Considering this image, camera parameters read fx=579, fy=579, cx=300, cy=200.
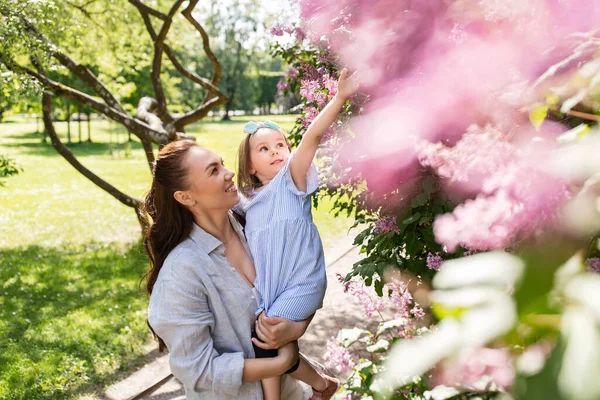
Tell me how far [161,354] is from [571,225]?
497cm

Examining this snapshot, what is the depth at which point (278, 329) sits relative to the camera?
2035mm

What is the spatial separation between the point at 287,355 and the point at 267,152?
0.86 metres

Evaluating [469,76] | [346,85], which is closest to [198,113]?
[346,85]

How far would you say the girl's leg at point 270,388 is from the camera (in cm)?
218

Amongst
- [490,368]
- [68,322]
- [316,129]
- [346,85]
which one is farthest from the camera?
[68,322]

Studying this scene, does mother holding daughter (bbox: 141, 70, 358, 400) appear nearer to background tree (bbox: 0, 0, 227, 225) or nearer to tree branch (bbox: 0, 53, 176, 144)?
background tree (bbox: 0, 0, 227, 225)

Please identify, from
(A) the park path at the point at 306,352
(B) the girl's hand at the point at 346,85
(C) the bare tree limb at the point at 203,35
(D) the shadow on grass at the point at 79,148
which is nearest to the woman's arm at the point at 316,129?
(B) the girl's hand at the point at 346,85

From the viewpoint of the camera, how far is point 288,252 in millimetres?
2152

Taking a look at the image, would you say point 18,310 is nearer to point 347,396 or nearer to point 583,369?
point 347,396

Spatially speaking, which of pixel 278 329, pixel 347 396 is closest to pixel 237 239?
pixel 278 329

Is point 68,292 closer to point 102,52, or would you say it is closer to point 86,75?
point 86,75

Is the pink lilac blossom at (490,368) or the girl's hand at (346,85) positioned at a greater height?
the girl's hand at (346,85)

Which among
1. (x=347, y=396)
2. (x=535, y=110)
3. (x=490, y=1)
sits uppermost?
(x=490, y=1)

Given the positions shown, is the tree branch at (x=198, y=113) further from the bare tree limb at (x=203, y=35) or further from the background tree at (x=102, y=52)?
the bare tree limb at (x=203, y=35)
